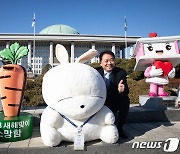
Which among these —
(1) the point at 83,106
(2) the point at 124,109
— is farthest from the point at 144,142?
(1) the point at 83,106

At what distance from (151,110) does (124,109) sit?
58.6 inches

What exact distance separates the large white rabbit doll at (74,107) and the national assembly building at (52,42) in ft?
121

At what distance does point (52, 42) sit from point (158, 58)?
3916cm

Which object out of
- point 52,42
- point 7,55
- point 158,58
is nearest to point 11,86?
point 7,55

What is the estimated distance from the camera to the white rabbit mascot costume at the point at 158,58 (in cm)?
561

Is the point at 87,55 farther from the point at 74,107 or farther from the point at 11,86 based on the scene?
the point at 11,86

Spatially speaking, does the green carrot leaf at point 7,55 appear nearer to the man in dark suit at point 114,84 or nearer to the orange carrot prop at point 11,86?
the orange carrot prop at point 11,86

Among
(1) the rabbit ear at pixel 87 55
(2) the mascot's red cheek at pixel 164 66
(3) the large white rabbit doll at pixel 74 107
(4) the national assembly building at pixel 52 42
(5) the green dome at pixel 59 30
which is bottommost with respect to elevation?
(3) the large white rabbit doll at pixel 74 107

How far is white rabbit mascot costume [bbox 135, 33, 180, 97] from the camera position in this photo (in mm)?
5605

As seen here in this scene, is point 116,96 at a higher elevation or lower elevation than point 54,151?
higher

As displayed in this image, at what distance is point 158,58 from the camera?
18.5ft

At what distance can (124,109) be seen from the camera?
147 inches

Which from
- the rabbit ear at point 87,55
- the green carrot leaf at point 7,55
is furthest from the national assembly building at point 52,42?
the rabbit ear at point 87,55

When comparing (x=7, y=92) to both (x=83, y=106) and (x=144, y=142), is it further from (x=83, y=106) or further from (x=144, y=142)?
(x=144, y=142)
